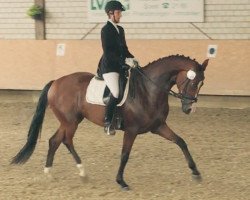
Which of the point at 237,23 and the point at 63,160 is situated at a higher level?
the point at 237,23

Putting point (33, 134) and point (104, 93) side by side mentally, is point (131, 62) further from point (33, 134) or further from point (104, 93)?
point (33, 134)

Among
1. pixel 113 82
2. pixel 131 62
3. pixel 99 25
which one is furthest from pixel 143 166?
pixel 99 25

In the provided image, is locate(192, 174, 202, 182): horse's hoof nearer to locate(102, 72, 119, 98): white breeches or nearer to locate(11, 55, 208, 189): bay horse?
locate(11, 55, 208, 189): bay horse

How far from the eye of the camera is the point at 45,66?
57.6 ft

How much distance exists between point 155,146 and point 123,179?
276 cm

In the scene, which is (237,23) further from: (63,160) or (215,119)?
(63,160)

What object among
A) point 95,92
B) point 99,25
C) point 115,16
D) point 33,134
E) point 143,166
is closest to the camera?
point 115,16

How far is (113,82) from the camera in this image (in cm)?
894

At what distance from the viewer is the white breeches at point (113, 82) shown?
8.91 meters

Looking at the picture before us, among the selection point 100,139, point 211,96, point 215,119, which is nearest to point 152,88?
point 100,139

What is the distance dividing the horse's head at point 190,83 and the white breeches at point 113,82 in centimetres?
87

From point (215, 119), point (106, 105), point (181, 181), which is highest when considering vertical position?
point (106, 105)

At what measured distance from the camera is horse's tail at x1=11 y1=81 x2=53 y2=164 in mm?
9547

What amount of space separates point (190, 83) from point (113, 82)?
110cm
